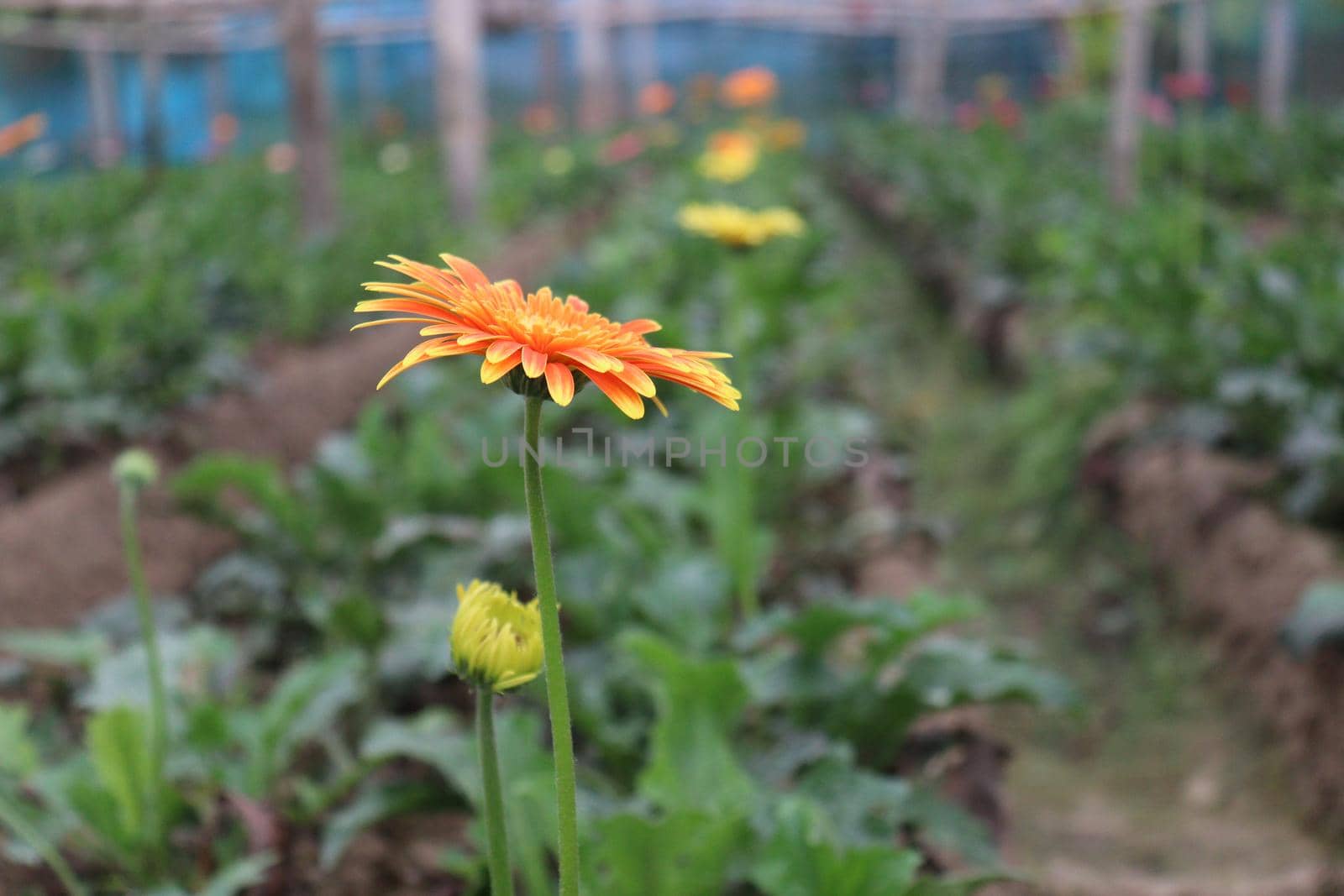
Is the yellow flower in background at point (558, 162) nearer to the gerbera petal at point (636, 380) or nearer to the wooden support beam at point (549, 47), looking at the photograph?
the wooden support beam at point (549, 47)

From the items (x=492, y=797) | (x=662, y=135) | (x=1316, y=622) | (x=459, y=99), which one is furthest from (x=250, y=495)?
(x=662, y=135)

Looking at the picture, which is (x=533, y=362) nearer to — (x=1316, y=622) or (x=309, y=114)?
(x=1316, y=622)

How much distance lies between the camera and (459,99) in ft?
22.7

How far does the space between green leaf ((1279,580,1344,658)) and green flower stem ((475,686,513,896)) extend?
172 cm

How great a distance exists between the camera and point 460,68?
6875mm

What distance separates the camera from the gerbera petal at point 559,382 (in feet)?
2.51

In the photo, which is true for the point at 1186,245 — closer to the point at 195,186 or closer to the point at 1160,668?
the point at 1160,668

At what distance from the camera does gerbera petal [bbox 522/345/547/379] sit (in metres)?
0.76

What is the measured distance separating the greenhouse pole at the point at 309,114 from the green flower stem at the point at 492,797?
4627 millimetres

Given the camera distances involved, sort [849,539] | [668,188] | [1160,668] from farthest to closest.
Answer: [668,188] → [1160,668] → [849,539]

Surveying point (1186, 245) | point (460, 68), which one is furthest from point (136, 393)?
point (460, 68)

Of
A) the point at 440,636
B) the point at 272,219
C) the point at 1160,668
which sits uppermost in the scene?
Answer: the point at 272,219

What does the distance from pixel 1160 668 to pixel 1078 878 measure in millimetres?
1136

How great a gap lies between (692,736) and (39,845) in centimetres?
85
